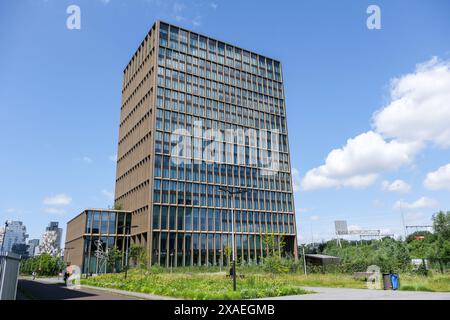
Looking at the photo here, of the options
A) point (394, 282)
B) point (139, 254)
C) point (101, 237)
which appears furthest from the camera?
point (101, 237)

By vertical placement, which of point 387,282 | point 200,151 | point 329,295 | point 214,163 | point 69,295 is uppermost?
point 200,151

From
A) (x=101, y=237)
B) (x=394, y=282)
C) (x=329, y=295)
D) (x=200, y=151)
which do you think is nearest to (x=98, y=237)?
(x=101, y=237)

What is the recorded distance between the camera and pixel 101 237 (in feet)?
245

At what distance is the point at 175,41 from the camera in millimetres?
86375

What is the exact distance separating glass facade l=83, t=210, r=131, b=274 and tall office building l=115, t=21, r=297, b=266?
12.3ft

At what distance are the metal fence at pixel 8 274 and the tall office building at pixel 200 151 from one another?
193 ft

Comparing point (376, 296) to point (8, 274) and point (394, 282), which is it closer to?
point (394, 282)

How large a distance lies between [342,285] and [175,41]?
7598cm

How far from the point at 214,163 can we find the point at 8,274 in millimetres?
71749

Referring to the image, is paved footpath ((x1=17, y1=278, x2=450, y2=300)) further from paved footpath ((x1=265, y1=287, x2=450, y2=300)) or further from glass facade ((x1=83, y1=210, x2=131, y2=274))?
glass facade ((x1=83, y1=210, x2=131, y2=274))

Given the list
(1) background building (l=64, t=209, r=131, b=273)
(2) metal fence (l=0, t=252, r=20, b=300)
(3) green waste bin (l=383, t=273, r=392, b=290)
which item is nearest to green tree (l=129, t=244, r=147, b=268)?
(1) background building (l=64, t=209, r=131, b=273)

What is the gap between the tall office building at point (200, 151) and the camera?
75312 millimetres

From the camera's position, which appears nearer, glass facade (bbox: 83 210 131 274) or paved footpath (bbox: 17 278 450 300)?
paved footpath (bbox: 17 278 450 300)

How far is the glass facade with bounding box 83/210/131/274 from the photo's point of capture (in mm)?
72438
